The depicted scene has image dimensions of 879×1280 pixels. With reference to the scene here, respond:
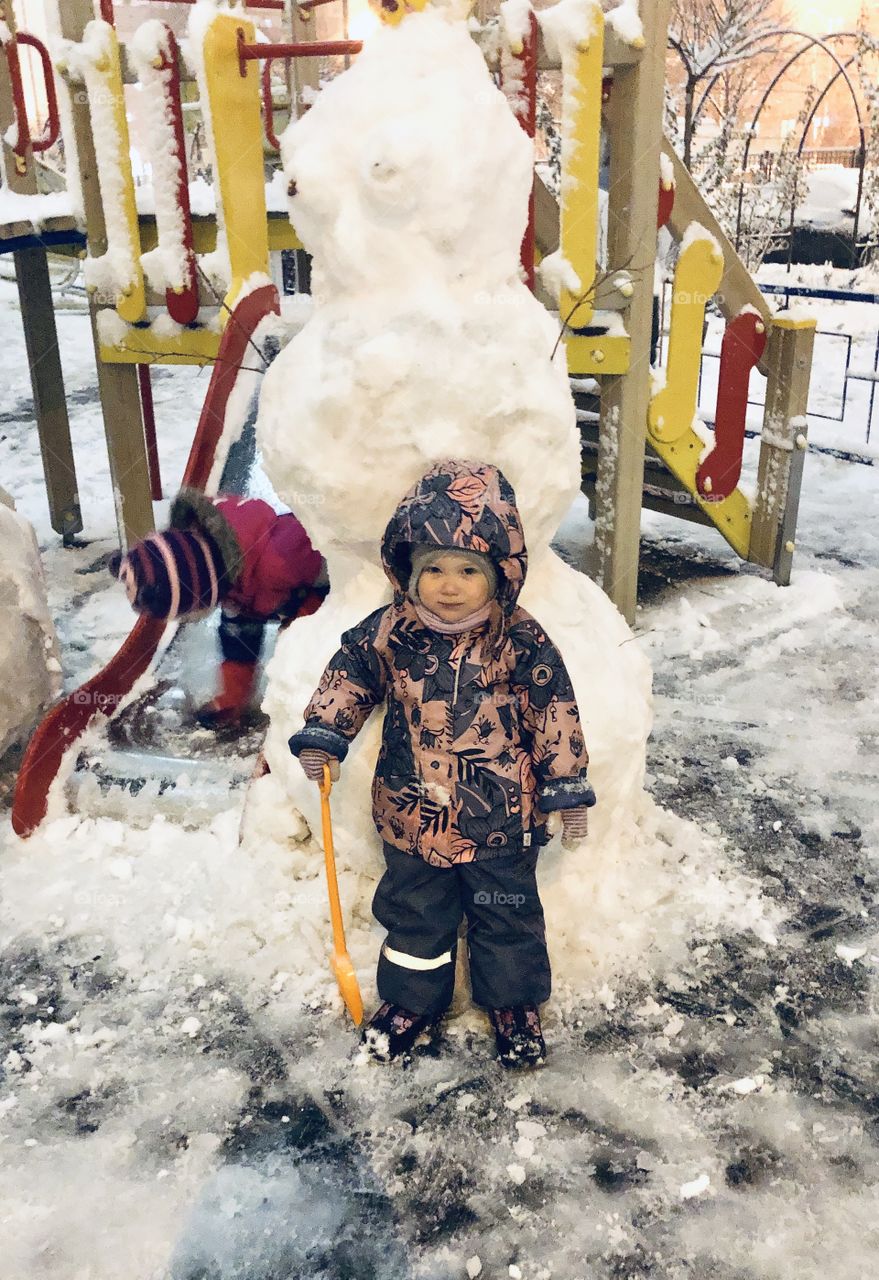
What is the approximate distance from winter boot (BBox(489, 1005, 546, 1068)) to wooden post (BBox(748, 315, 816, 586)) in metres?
2.90

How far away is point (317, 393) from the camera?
2.05 meters

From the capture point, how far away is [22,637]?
117 inches

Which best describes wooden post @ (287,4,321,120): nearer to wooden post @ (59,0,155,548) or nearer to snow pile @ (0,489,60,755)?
wooden post @ (59,0,155,548)

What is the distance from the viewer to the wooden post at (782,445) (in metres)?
4.18

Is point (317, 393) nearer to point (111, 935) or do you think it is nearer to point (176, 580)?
point (176, 580)

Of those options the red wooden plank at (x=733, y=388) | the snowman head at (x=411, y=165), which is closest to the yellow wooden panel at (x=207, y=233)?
the snowman head at (x=411, y=165)

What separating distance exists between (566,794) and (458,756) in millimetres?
218

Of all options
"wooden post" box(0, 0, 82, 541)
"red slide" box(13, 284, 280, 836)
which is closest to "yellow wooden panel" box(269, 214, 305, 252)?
"red slide" box(13, 284, 280, 836)

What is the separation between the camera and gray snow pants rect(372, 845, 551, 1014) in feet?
6.72

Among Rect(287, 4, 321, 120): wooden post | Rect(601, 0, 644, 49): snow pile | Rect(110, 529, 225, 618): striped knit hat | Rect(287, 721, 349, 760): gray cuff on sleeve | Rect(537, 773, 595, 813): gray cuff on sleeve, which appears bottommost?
Rect(537, 773, 595, 813): gray cuff on sleeve

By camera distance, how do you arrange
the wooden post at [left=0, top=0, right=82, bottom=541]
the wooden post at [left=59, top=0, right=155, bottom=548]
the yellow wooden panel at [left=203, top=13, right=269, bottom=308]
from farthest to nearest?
the wooden post at [left=0, top=0, right=82, bottom=541], the wooden post at [left=59, top=0, right=155, bottom=548], the yellow wooden panel at [left=203, top=13, right=269, bottom=308]

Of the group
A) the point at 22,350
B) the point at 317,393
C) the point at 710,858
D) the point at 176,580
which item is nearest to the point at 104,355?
the point at 176,580

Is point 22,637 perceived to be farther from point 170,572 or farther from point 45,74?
point 45,74

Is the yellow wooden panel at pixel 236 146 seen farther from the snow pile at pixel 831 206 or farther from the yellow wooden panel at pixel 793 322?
the snow pile at pixel 831 206
